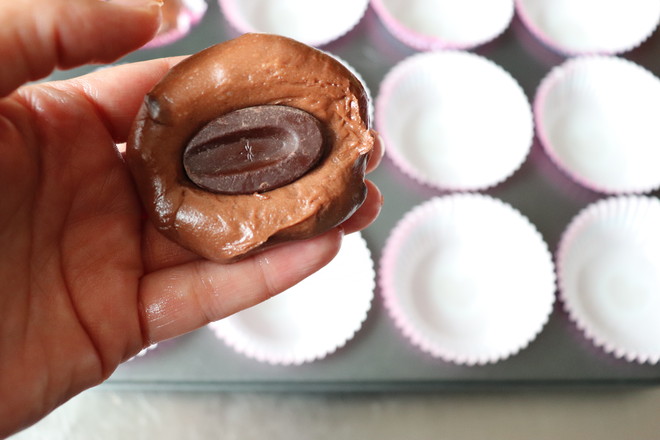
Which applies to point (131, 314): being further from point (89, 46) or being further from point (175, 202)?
point (89, 46)

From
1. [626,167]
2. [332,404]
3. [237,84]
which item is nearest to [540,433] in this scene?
[332,404]

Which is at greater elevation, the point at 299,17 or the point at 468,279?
the point at 299,17

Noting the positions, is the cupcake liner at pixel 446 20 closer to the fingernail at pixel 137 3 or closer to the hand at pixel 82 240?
the hand at pixel 82 240

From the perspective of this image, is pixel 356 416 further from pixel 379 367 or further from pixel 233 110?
pixel 233 110

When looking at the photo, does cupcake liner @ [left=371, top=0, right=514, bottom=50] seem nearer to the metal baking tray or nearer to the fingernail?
the metal baking tray

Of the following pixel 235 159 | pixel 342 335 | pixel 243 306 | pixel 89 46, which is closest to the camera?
pixel 89 46

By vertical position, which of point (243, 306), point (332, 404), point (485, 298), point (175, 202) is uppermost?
point (175, 202)

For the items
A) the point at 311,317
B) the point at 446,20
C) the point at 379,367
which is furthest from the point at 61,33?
the point at 446,20
